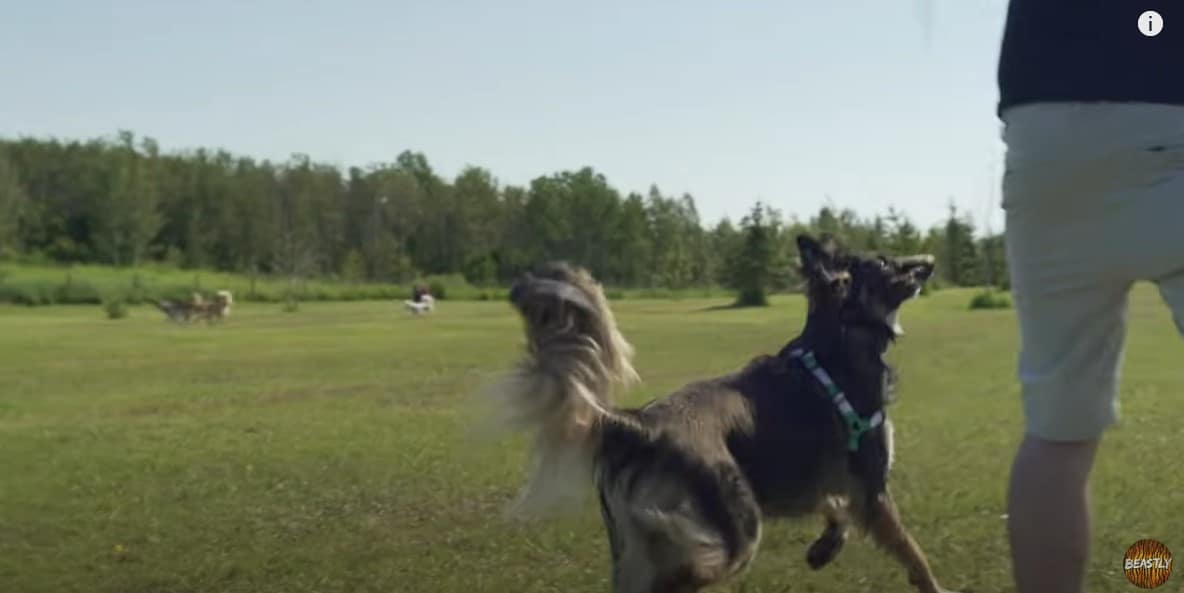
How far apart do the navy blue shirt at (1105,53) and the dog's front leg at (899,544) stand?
242cm

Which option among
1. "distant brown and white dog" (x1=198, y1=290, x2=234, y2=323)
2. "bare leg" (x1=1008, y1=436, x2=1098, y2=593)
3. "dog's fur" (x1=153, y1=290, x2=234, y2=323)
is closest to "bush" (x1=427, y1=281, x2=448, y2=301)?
"distant brown and white dog" (x1=198, y1=290, x2=234, y2=323)

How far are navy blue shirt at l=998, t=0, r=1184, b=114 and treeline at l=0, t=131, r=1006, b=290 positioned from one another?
228 feet

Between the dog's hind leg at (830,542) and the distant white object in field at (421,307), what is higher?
the dog's hind leg at (830,542)

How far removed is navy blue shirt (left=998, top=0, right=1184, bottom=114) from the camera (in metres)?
3.12

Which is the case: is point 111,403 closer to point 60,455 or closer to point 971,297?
point 60,455

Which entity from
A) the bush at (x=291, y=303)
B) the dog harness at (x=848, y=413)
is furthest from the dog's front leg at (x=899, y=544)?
the bush at (x=291, y=303)

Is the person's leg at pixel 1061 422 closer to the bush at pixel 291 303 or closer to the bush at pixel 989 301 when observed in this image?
the bush at pixel 989 301

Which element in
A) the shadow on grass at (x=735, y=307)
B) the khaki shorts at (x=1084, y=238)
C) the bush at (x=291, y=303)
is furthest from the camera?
the bush at (x=291, y=303)

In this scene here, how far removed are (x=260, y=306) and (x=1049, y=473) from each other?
198ft

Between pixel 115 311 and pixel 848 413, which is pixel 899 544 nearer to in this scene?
pixel 848 413

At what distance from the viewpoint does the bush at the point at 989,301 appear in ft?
157

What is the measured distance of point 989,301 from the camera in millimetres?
48656

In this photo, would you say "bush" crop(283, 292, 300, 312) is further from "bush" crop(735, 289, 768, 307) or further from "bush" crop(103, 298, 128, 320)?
"bush" crop(735, 289, 768, 307)

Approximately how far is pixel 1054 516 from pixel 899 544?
195 cm
